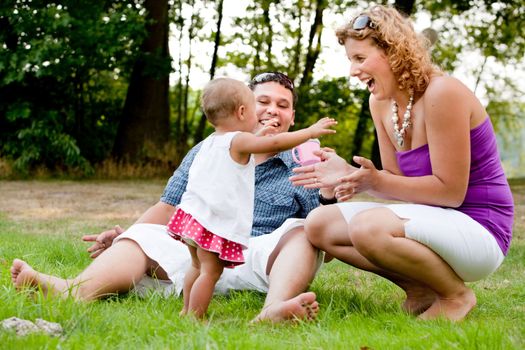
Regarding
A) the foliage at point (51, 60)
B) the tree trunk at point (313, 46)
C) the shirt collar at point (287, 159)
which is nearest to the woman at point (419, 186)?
the shirt collar at point (287, 159)

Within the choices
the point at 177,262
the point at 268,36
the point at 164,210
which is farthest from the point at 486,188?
the point at 268,36

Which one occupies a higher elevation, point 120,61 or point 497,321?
point 120,61

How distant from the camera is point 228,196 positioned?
9.23 feet

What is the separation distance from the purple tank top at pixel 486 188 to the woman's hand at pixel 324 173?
0.32 meters

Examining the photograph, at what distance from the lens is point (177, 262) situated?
3.33 metres

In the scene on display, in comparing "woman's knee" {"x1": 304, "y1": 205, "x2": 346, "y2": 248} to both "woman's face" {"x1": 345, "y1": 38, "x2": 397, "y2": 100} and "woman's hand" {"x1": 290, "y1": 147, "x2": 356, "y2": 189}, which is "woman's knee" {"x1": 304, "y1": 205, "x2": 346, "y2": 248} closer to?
"woman's hand" {"x1": 290, "y1": 147, "x2": 356, "y2": 189}

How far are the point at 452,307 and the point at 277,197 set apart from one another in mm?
972

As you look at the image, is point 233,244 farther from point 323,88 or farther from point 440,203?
point 323,88

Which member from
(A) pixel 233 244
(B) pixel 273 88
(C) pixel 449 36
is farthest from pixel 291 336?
(C) pixel 449 36

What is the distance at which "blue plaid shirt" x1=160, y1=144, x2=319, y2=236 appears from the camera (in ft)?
11.3

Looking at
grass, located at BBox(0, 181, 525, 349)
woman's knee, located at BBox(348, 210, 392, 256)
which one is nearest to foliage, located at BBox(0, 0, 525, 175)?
grass, located at BBox(0, 181, 525, 349)

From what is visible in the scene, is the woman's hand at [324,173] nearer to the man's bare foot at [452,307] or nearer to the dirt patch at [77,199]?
the man's bare foot at [452,307]

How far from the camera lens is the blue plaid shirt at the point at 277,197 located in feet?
11.3

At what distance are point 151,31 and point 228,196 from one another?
11497mm
